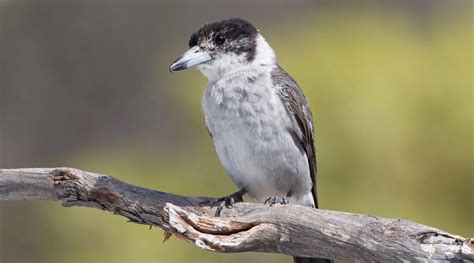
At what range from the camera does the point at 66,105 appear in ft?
32.7

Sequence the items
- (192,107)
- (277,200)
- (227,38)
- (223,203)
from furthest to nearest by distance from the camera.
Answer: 1. (192,107)
2. (227,38)
3. (277,200)
4. (223,203)

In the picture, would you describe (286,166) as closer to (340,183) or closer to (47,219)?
(340,183)

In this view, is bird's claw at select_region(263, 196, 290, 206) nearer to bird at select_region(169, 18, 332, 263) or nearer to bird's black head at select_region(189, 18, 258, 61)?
bird at select_region(169, 18, 332, 263)

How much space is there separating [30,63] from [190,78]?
2.98 meters

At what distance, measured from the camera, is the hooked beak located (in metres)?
4.50

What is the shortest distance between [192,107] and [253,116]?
10.0ft

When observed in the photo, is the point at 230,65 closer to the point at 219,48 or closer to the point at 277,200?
the point at 219,48


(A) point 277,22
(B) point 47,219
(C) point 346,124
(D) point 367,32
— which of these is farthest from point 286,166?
(A) point 277,22

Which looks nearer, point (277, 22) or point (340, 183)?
point (340, 183)

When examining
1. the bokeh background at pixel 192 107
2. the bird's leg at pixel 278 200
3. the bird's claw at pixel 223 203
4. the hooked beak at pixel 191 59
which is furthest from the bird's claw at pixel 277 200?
the bokeh background at pixel 192 107

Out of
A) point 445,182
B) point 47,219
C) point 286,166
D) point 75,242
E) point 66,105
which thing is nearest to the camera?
point 286,166

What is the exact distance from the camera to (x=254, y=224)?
12.5 feet

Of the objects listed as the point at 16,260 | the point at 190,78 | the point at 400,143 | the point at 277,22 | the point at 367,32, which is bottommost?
the point at 16,260

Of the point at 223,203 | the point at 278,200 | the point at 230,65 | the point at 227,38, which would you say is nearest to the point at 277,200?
the point at 278,200
